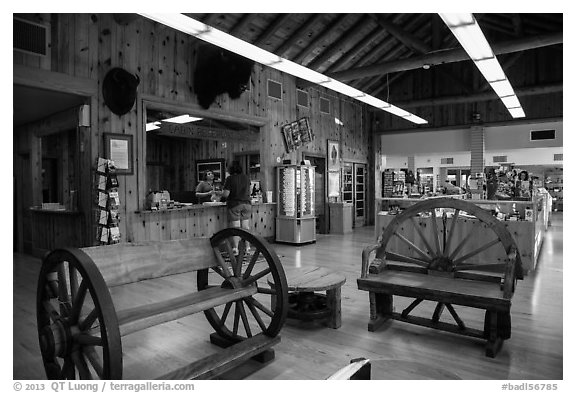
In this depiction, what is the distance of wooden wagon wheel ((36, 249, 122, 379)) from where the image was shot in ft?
5.86

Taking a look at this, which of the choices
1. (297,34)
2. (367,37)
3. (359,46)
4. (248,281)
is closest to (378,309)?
(248,281)

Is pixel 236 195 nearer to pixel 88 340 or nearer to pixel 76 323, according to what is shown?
pixel 76 323

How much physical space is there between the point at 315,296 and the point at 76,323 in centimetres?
222

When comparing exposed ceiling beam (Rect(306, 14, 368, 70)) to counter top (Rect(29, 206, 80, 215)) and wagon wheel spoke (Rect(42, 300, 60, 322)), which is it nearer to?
counter top (Rect(29, 206, 80, 215))

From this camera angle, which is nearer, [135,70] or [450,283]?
[450,283]

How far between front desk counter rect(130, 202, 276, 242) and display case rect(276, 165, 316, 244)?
20.4 inches

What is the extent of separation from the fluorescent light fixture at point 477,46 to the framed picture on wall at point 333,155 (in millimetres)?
4414

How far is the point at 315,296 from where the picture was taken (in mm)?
3812

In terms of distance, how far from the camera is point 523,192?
6172 mm

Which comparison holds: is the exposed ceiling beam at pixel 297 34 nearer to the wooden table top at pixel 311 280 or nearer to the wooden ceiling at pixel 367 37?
the wooden ceiling at pixel 367 37

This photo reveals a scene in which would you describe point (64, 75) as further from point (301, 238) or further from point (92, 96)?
point (301, 238)

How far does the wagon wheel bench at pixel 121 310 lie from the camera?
187cm
